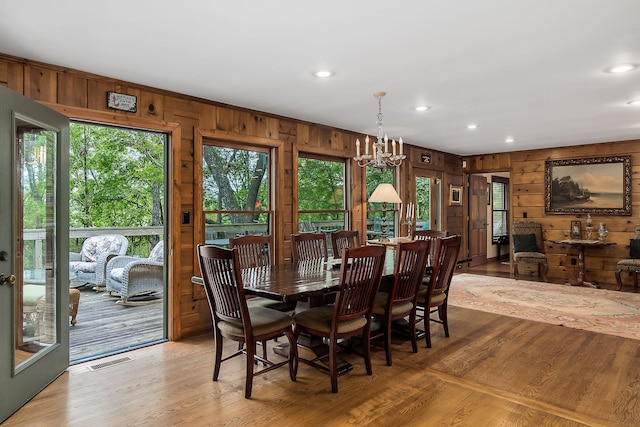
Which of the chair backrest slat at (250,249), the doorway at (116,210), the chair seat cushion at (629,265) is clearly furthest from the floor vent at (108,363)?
the chair seat cushion at (629,265)

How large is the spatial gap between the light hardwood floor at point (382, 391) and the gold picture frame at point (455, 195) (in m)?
4.49

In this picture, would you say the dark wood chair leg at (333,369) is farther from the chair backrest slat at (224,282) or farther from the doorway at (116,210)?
the doorway at (116,210)

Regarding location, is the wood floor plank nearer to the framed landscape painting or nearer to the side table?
the side table

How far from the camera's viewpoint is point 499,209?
404 inches

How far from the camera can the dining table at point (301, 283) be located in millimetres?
2664

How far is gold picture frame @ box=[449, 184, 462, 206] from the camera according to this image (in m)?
7.96

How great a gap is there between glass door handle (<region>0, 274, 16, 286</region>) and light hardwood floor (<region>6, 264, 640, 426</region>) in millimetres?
789

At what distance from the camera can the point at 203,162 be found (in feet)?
13.8

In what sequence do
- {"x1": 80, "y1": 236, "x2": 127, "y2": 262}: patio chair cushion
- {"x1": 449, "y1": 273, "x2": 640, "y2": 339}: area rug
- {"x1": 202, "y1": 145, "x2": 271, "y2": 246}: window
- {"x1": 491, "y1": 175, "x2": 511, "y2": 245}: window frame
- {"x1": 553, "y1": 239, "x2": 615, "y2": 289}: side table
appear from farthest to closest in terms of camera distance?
{"x1": 491, "y1": 175, "x2": 511, "y2": 245}: window frame
{"x1": 553, "y1": 239, "x2": 615, "y2": 289}: side table
{"x1": 80, "y1": 236, "x2": 127, "y2": 262}: patio chair cushion
{"x1": 449, "y1": 273, "x2": 640, "y2": 339}: area rug
{"x1": 202, "y1": 145, "x2": 271, "y2": 246}: window

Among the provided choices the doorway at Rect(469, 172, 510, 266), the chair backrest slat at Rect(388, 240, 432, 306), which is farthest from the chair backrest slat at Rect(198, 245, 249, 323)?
the doorway at Rect(469, 172, 510, 266)

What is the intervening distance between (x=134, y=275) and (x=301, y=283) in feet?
9.93

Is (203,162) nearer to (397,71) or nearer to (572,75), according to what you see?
(397,71)

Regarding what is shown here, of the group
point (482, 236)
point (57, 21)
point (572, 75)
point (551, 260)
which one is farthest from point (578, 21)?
point (482, 236)

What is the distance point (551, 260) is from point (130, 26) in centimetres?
754
